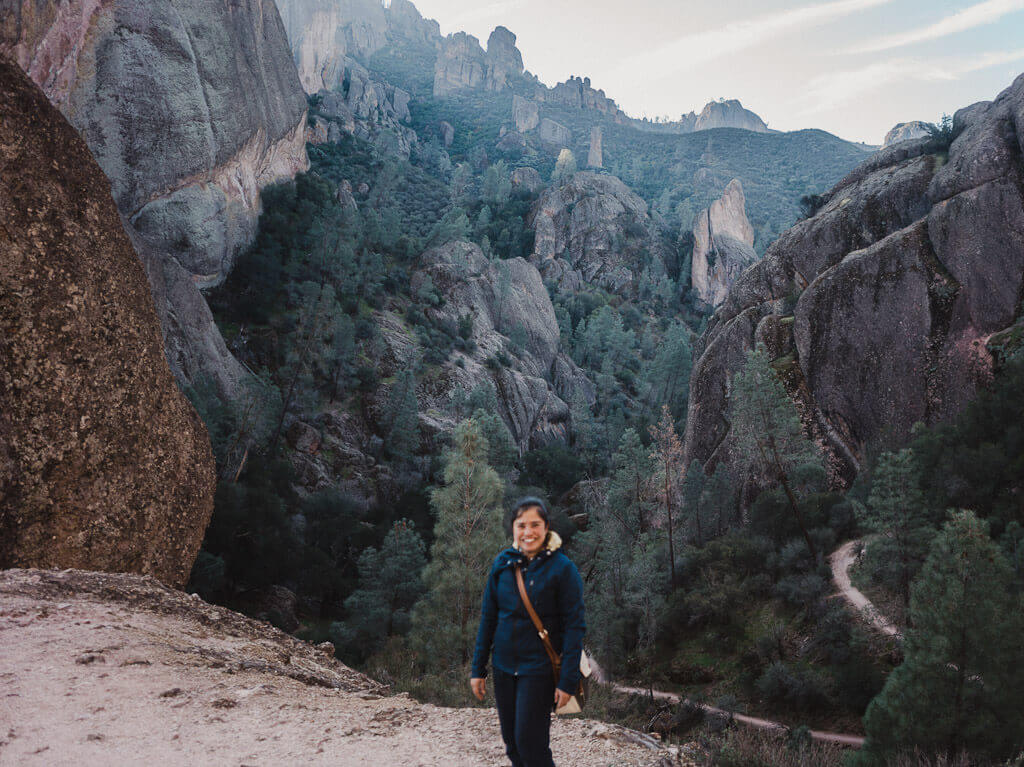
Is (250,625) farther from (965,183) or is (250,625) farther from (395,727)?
(965,183)

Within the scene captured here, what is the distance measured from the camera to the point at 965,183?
27297 millimetres

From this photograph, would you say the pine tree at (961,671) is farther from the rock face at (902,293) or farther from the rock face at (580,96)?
the rock face at (580,96)

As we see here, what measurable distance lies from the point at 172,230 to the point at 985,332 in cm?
4631

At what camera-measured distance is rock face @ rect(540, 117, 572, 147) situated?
149875 mm

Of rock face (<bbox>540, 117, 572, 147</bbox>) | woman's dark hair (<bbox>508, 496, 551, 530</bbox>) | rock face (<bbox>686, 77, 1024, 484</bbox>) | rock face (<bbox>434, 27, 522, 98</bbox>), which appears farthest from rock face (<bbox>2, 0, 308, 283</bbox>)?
rock face (<bbox>434, 27, 522, 98</bbox>)

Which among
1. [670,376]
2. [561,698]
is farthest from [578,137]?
[561,698]

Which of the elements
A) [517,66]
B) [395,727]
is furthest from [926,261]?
[517,66]

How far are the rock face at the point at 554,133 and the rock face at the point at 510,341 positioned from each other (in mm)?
89683

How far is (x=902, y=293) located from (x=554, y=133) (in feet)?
460

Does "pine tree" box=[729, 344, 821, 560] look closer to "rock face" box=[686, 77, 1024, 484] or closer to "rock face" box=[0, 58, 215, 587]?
"rock face" box=[686, 77, 1024, 484]

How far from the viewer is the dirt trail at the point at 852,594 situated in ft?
59.6

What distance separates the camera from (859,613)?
19094 mm

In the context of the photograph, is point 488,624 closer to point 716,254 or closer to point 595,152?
point 716,254

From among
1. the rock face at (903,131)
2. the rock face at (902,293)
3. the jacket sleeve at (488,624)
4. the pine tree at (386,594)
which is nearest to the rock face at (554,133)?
the rock face at (903,131)
